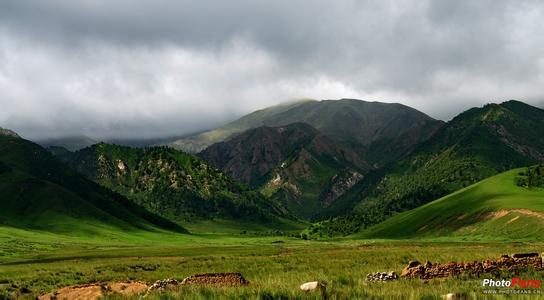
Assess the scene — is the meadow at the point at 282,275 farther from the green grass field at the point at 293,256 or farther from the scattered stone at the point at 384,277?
the scattered stone at the point at 384,277

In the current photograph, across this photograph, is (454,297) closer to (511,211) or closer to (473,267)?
(473,267)

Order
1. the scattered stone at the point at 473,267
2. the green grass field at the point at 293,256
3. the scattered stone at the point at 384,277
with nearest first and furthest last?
the green grass field at the point at 293,256 → the scattered stone at the point at 384,277 → the scattered stone at the point at 473,267

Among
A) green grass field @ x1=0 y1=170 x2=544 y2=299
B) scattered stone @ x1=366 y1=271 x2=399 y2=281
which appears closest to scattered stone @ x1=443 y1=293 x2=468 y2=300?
green grass field @ x1=0 y1=170 x2=544 y2=299

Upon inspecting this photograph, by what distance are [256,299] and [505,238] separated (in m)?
132

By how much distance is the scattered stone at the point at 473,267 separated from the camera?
80.9 ft

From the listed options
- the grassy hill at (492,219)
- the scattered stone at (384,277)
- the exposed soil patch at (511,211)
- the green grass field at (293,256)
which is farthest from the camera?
the exposed soil patch at (511,211)

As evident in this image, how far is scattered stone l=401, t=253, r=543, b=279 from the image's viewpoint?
971 inches

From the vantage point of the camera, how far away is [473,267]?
25266 millimetres

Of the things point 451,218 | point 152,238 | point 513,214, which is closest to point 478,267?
point 513,214

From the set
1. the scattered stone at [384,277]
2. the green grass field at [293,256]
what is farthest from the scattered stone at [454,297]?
the scattered stone at [384,277]

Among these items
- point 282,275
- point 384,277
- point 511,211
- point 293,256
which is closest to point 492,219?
point 511,211

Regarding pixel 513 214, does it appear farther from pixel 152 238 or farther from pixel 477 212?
pixel 152 238

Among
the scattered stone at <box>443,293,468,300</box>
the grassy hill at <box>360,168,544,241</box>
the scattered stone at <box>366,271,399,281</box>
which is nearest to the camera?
the scattered stone at <box>443,293,468,300</box>

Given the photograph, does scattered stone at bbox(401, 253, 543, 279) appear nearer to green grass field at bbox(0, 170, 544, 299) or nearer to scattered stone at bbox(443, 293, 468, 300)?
green grass field at bbox(0, 170, 544, 299)
